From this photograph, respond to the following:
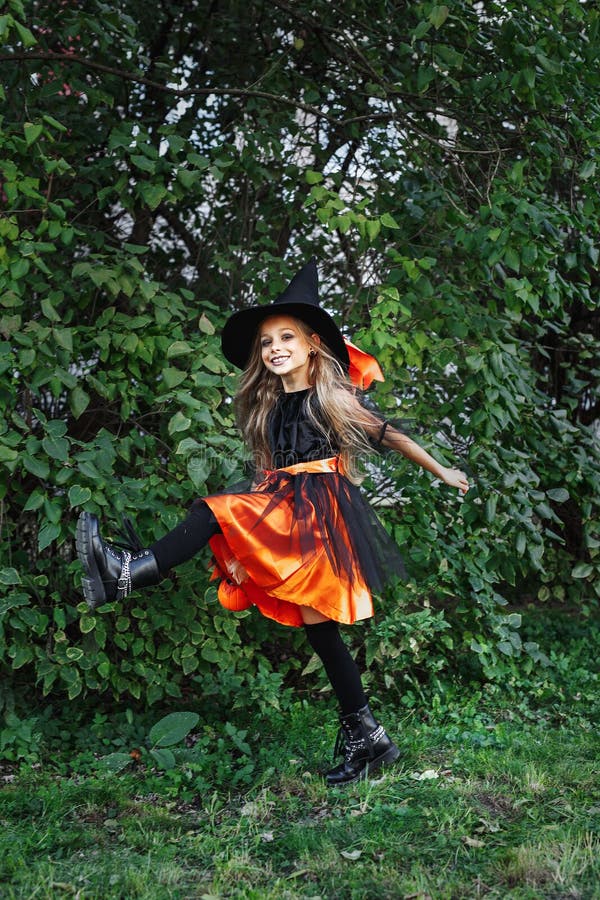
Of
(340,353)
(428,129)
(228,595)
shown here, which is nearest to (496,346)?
(340,353)

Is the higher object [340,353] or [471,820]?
[340,353]

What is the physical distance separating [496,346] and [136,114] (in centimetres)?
217

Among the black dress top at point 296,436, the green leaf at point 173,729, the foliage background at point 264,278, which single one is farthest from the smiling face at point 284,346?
the green leaf at point 173,729

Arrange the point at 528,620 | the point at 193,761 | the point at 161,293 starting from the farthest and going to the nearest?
the point at 528,620
the point at 161,293
the point at 193,761

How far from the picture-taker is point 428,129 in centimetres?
411

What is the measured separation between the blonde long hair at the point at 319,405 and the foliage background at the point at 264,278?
163 millimetres

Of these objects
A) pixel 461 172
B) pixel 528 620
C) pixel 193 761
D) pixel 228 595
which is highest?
pixel 461 172

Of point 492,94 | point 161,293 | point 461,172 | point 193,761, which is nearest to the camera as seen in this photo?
point 193,761

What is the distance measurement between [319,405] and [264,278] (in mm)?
1282

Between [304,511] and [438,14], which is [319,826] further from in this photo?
[438,14]

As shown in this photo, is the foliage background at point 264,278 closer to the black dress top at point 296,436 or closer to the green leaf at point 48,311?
the green leaf at point 48,311

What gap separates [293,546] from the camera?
8.96 ft

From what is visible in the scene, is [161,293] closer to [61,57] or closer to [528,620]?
[61,57]

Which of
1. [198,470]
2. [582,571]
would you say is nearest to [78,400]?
[198,470]
